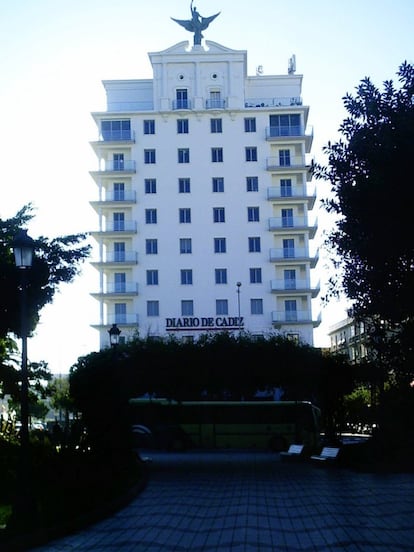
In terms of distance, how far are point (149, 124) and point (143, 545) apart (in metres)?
62.6

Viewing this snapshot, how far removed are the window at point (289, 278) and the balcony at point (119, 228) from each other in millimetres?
13038

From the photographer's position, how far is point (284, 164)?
7012cm

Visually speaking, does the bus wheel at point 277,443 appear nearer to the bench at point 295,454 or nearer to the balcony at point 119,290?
the bench at point 295,454

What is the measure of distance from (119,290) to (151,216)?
697 cm

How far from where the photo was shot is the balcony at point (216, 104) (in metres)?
71.5

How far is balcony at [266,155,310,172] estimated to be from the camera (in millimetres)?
69562

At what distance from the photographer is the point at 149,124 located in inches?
2810

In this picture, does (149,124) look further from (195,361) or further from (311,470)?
(311,470)

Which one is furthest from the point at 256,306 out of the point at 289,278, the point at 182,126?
the point at 182,126

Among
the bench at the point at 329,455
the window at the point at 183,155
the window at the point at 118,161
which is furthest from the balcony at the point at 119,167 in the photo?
the bench at the point at 329,455

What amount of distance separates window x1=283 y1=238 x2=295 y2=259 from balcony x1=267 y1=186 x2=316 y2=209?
3.42 m

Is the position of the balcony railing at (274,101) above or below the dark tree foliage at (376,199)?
above

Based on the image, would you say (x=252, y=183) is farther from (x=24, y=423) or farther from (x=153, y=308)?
(x=24, y=423)

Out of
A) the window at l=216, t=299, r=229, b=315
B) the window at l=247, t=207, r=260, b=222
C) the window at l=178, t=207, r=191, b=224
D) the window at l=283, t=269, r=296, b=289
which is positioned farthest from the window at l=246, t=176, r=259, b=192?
the window at l=216, t=299, r=229, b=315
